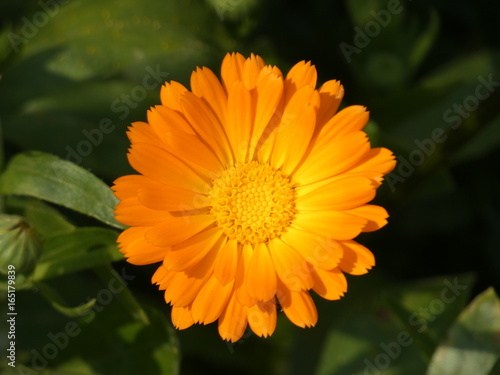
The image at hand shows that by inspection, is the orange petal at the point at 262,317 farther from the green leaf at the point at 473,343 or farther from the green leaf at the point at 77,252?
the green leaf at the point at 473,343

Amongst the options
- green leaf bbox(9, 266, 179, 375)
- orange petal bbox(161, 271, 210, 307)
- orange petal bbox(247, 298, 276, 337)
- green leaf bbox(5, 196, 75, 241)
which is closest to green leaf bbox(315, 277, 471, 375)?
green leaf bbox(9, 266, 179, 375)

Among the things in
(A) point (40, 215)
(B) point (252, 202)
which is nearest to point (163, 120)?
(B) point (252, 202)

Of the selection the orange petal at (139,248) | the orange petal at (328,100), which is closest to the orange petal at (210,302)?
the orange petal at (139,248)

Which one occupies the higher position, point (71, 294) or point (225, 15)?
point (225, 15)

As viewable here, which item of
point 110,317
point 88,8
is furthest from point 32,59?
point 110,317

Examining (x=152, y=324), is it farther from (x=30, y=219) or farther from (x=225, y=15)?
(x=225, y=15)

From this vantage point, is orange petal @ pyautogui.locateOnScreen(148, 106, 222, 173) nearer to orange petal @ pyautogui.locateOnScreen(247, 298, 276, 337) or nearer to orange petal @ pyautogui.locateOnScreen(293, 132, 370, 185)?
orange petal @ pyautogui.locateOnScreen(293, 132, 370, 185)

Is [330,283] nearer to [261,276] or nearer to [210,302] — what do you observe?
[261,276]
